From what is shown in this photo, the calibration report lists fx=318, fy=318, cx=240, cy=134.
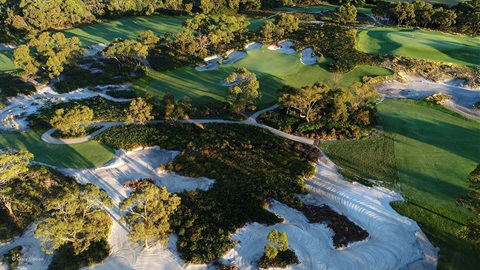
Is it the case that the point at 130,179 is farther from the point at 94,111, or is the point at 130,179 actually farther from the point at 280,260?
the point at 280,260

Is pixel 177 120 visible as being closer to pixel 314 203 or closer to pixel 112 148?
pixel 112 148

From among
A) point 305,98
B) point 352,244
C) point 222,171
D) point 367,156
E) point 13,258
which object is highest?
point 305,98

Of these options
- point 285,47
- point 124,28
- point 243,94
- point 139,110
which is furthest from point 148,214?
point 124,28

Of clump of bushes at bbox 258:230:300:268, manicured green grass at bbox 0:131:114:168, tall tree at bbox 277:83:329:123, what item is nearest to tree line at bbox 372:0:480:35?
tall tree at bbox 277:83:329:123

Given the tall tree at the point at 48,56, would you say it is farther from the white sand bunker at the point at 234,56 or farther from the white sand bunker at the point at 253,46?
the white sand bunker at the point at 253,46

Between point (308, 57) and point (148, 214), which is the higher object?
point (308, 57)

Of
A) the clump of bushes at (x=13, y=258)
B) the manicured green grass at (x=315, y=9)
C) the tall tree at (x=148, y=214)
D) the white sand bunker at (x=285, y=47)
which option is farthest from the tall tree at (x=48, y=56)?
the manicured green grass at (x=315, y=9)

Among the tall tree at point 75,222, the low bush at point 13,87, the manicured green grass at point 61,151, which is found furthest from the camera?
the low bush at point 13,87
